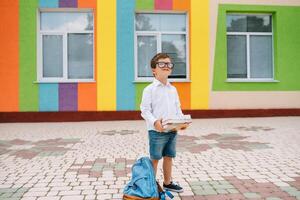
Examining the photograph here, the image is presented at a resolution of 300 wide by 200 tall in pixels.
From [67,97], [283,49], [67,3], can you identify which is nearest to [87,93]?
[67,97]

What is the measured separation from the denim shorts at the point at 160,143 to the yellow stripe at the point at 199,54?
28.8 feet

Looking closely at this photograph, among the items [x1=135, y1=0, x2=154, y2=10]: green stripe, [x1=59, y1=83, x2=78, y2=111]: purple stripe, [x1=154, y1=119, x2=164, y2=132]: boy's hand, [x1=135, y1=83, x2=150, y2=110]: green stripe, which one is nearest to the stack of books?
[x1=154, y1=119, x2=164, y2=132]: boy's hand

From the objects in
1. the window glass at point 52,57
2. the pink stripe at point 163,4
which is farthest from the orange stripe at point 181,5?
the window glass at point 52,57

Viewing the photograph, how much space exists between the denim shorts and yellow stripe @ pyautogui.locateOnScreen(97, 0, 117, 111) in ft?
27.9

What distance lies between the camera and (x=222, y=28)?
1293 centimetres

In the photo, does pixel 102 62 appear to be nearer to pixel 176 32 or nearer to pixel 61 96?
pixel 61 96

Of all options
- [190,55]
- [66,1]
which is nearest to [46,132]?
[66,1]

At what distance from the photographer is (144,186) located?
367cm

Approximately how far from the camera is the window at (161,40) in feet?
42.3

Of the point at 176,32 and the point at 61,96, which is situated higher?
the point at 176,32

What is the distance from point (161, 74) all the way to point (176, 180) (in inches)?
61.6

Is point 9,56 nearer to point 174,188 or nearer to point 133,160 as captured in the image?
point 133,160

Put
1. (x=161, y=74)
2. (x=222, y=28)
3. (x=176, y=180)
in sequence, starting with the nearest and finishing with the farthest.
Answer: (x=161, y=74), (x=176, y=180), (x=222, y=28)

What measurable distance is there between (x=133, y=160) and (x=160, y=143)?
2174 mm
